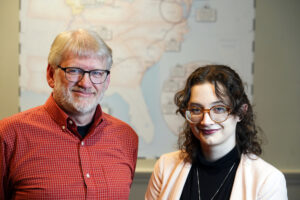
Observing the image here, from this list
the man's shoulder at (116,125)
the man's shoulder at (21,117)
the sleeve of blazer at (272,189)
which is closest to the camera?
the sleeve of blazer at (272,189)

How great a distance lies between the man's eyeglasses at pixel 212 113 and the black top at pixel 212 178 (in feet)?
0.61

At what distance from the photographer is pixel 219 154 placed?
153cm

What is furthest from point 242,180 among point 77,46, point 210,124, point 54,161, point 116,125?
point 77,46

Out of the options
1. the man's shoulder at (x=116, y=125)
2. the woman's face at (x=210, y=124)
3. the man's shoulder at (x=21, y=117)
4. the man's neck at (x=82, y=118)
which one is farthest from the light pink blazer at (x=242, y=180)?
the man's shoulder at (x=21, y=117)

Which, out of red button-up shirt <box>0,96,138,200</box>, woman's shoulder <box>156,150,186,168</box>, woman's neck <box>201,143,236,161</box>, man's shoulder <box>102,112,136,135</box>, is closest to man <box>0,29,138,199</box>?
red button-up shirt <box>0,96,138,200</box>

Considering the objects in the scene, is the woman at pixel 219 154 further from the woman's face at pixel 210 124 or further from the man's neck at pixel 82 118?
the man's neck at pixel 82 118

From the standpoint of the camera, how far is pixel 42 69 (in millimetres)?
2729

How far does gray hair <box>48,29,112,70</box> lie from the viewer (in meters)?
→ 1.62

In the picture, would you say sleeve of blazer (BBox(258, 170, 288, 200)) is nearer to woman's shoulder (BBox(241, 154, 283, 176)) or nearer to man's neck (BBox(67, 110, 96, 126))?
woman's shoulder (BBox(241, 154, 283, 176))

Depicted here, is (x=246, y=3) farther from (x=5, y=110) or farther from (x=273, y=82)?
(x=5, y=110)

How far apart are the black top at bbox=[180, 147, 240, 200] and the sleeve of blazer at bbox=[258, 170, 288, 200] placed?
0.15 metres

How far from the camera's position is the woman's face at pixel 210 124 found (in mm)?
1472

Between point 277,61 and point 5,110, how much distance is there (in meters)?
2.29

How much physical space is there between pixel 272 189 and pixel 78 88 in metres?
0.99
